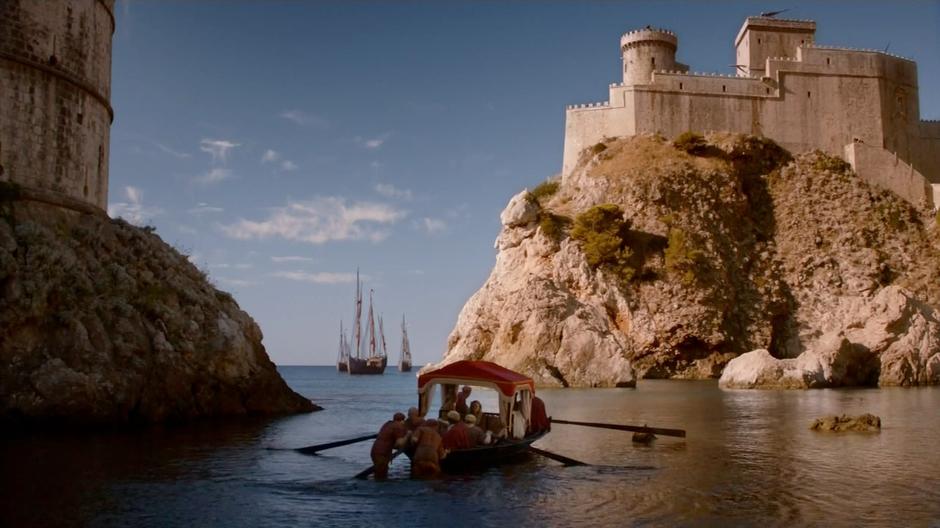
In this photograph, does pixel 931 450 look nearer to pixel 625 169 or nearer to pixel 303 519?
pixel 303 519

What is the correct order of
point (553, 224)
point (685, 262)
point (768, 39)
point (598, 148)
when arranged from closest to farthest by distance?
point (685, 262), point (553, 224), point (598, 148), point (768, 39)

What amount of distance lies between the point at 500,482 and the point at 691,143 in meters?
52.9

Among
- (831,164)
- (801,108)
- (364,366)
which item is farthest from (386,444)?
(364,366)

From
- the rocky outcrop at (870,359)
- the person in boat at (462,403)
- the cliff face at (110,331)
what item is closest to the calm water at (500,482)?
the cliff face at (110,331)

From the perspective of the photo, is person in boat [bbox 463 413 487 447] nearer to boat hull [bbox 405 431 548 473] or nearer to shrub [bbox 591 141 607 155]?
boat hull [bbox 405 431 548 473]

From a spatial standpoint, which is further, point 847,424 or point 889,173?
point 889,173

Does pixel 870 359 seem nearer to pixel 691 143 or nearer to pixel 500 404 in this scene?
pixel 691 143

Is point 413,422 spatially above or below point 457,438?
above

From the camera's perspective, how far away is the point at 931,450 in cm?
2061

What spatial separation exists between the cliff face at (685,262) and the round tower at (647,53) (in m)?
9.12

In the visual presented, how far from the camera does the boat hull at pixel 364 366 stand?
394 ft

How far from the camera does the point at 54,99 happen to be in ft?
88.9

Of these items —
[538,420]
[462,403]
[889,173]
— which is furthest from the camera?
[889,173]

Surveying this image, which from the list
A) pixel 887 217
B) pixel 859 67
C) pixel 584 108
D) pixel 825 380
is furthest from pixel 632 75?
pixel 825 380
